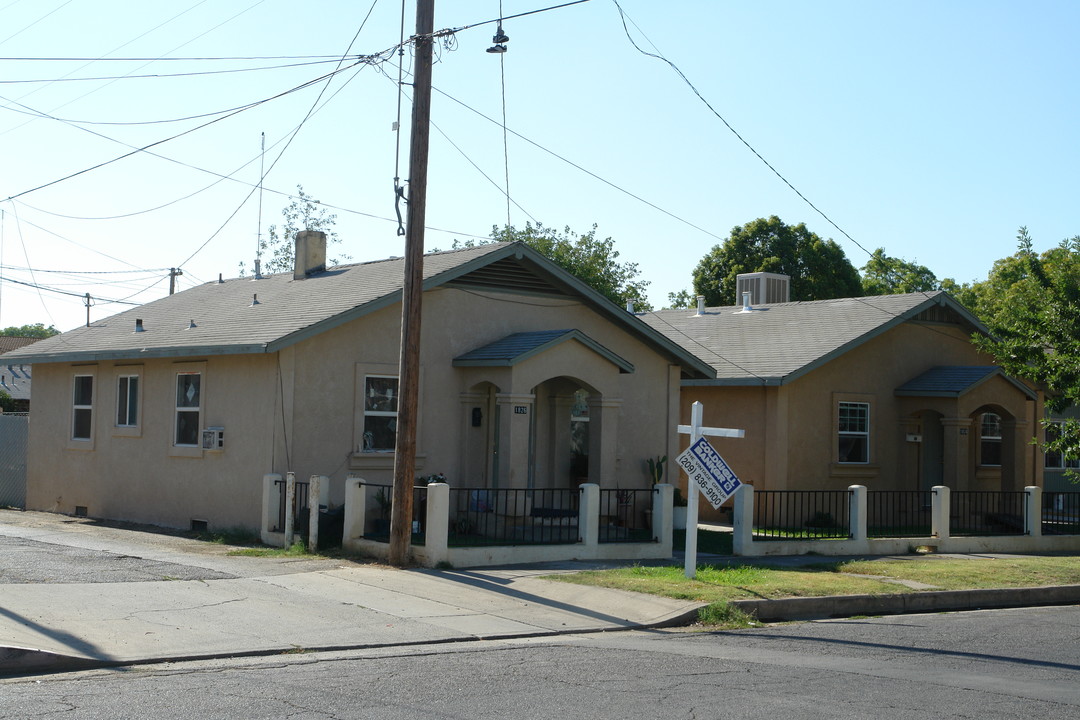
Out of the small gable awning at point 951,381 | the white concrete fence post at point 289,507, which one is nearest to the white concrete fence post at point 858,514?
the small gable awning at point 951,381

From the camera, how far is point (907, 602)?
43.4 feet

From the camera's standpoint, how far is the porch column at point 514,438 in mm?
17156


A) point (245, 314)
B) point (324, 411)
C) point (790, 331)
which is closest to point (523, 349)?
point (324, 411)

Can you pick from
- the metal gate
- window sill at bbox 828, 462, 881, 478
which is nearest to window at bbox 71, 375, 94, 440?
the metal gate

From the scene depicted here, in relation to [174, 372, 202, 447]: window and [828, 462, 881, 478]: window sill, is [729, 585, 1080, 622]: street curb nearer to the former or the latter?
[828, 462, 881, 478]: window sill

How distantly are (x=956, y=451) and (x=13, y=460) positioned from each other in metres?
19.7

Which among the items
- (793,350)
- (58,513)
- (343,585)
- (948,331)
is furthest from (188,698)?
(948,331)

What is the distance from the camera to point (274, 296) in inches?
805

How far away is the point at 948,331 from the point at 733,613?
51.2 feet

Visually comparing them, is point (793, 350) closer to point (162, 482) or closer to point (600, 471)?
point (600, 471)

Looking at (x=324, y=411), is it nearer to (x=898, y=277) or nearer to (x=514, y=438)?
(x=514, y=438)

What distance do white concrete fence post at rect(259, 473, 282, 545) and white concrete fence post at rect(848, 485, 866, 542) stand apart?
9007mm

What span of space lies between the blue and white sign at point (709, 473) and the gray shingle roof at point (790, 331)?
8.26 meters

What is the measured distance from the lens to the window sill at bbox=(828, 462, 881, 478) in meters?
22.9
